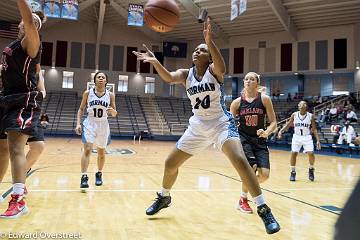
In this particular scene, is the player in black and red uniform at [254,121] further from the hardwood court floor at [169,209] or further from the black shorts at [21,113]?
the black shorts at [21,113]

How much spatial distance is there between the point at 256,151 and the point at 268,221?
5.40 feet

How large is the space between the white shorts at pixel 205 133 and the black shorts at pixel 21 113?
4.80ft

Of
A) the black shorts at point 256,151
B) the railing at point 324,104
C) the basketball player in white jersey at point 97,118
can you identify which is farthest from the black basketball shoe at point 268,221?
the railing at point 324,104

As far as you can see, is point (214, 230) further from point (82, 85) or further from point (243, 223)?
point (82, 85)

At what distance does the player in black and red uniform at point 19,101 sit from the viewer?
336cm

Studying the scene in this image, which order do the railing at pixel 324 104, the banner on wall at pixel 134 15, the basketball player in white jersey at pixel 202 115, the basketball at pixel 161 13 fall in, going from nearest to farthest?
1. the basketball player in white jersey at pixel 202 115
2. the basketball at pixel 161 13
3. the banner on wall at pixel 134 15
4. the railing at pixel 324 104

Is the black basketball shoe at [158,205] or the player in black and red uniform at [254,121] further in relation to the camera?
the player in black and red uniform at [254,121]

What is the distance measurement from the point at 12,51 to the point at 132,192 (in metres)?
2.62

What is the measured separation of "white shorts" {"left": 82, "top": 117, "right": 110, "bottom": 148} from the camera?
5.52 metres

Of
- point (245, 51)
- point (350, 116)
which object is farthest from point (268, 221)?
point (245, 51)

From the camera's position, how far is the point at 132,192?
5.21 metres

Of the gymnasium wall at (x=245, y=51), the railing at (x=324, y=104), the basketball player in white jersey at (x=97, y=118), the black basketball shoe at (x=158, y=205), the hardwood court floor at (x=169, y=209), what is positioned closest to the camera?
the hardwood court floor at (x=169, y=209)

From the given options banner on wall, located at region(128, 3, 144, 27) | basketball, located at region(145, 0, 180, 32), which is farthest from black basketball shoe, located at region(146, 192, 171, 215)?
banner on wall, located at region(128, 3, 144, 27)

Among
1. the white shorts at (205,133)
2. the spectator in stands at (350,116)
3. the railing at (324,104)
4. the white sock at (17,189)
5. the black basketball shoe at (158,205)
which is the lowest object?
the black basketball shoe at (158,205)
